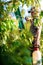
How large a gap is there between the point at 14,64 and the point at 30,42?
440 millimetres

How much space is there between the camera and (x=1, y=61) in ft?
13.3

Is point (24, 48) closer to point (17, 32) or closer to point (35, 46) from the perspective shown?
point (35, 46)

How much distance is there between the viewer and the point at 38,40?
4227 millimetres

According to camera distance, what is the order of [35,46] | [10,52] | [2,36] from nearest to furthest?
1. [2,36]
2. [10,52]
3. [35,46]

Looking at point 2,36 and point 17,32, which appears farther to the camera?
point 17,32

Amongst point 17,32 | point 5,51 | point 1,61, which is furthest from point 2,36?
point 1,61

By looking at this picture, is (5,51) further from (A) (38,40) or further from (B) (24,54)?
(A) (38,40)

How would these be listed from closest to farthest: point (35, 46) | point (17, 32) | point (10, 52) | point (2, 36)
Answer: point (2, 36)
point (17, 32)
point (10, 52)
point (35, 46)

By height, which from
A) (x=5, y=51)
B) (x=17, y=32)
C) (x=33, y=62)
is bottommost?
(x=33, y=62)

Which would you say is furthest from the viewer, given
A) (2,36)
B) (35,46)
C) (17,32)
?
(35,46)

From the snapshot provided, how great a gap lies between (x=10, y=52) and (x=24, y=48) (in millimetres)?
287

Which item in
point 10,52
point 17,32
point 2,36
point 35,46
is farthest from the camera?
point 35,46

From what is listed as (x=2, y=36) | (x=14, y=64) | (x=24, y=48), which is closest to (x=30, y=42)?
(x=24, y=48)

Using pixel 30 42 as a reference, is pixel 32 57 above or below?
below
